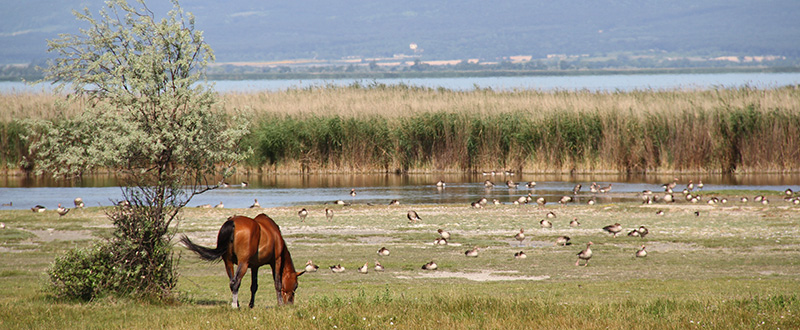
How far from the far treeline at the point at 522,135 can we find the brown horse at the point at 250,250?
2460cm

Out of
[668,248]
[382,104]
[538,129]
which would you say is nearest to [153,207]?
[668,248]

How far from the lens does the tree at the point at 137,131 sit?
38.2ft

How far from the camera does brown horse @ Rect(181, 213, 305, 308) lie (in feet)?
34.6

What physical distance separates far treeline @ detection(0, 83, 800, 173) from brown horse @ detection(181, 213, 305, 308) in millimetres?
24605

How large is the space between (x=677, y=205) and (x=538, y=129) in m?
12.6

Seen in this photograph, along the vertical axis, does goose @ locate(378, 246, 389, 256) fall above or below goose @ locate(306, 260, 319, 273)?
above

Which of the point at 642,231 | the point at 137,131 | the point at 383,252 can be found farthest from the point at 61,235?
the point at 642,231

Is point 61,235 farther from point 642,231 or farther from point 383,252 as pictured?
point 642,231

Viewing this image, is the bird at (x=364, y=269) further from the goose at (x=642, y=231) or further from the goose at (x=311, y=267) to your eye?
the goose at (x=642, y=231)

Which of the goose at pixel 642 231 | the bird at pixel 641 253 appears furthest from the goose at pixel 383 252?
the goose at pixel 642 231

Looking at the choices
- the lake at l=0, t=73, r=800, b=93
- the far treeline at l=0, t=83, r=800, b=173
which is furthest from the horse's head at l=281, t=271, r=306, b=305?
the lake at l=0, t=73, r=800, b=93

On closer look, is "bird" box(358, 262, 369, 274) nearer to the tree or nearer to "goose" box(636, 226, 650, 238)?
the tree

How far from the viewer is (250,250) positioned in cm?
1058

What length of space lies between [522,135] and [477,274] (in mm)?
22603
